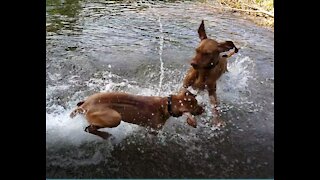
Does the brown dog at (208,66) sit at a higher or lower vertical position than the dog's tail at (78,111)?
higher

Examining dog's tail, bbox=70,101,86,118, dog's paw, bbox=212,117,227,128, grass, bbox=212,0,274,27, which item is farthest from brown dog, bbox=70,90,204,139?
grass, bbox=212,0,274,27

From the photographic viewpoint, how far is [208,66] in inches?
97.8

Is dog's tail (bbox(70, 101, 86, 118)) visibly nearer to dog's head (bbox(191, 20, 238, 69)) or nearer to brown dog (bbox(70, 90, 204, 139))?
brown dog (bbox(70, 90, 204, 139))

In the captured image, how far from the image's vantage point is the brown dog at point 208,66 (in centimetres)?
243

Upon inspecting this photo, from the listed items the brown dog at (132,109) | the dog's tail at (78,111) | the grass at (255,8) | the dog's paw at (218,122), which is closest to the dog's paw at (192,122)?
the brown dog at (132,109)

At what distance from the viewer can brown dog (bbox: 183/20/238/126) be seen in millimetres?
2430

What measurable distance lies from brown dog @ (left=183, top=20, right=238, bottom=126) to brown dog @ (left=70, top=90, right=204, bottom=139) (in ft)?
0.73

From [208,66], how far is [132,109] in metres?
0.52

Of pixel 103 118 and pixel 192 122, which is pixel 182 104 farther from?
pixel 103 118

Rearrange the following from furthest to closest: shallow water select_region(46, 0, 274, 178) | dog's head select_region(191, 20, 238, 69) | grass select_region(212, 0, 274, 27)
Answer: grass select_region(212, 0, 274, 27) < dog's head select_region(191, 20, 238, 69) < shallow water select_region(46, 0, 274, 178)

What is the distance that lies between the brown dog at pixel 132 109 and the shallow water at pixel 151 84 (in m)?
0.06

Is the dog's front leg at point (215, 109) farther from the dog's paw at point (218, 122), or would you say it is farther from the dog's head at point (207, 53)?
the dog's head at point (207, 53)

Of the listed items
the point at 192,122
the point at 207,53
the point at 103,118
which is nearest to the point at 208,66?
the point at 207,53
